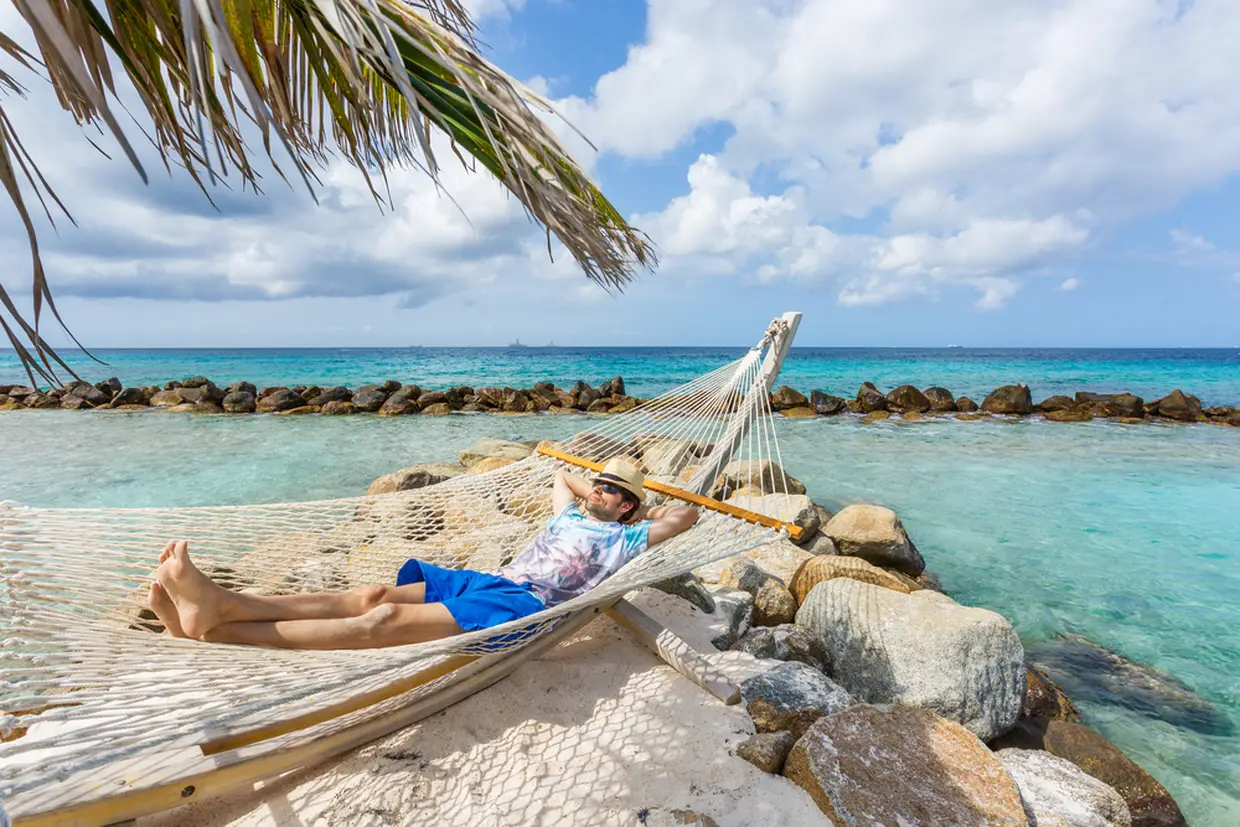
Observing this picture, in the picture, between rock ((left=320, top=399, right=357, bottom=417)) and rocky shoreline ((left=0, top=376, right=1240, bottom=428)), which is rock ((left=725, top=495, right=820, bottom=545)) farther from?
rock ((left=320, top=399, right=357, bottom=417))

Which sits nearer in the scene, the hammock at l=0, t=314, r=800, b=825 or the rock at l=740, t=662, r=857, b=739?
the hammock at l=0, t=314, r=800, b=825

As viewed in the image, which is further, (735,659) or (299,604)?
(735,659)

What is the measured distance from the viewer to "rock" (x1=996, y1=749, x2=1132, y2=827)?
1625 millimetres

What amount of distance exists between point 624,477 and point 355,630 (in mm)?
979

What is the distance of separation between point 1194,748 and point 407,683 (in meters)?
2.83

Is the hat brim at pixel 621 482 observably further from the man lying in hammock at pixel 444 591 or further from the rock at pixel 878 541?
the rock at pixel 878 541

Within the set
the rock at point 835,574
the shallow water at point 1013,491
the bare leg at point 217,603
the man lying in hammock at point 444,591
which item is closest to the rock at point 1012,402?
the shallow water at point 1013,491

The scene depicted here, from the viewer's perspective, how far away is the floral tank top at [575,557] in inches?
79.6

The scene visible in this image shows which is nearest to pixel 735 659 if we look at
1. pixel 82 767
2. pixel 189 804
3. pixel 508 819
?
pixel 508 819

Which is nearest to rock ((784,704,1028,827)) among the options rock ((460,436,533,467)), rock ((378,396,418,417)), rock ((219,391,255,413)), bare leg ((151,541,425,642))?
bare leg ((151,541,425,642))

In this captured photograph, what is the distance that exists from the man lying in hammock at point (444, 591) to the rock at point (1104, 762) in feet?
4.50

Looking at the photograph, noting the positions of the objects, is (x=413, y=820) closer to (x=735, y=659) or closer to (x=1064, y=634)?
(x=735, y=659)

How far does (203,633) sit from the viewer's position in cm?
149

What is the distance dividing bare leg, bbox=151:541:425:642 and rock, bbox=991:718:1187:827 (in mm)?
2113
